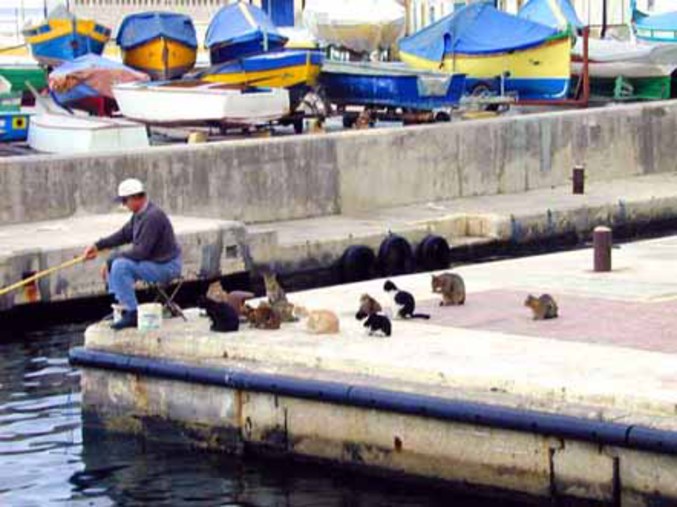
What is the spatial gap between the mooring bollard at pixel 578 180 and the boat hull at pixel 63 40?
2046cm

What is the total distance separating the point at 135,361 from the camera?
14906mm

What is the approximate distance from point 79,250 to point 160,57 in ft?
74.4

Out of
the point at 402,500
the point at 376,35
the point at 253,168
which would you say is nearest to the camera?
the point at 402,500

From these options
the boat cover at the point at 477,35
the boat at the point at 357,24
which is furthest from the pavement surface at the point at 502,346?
the boat at the point at 357,24

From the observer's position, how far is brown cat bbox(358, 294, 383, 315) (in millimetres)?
15242

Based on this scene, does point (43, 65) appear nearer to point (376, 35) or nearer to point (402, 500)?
point (376, 35)

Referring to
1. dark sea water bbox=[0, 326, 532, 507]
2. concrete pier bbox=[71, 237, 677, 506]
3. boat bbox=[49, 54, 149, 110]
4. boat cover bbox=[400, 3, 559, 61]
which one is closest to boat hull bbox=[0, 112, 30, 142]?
boat bbox=[49, 54, 149, 110]

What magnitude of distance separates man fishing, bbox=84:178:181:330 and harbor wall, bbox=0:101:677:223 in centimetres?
647

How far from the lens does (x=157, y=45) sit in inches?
1654

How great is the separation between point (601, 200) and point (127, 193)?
1217 cm

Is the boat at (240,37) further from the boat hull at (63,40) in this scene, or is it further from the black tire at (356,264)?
the black tire at (356,264)

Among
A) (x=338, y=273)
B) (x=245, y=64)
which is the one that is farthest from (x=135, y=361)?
(x=245, y=64)

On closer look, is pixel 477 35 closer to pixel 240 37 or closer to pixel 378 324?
pixel 240 37

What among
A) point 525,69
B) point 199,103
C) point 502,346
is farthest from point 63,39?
point 502,346
